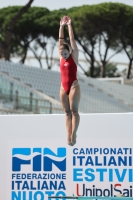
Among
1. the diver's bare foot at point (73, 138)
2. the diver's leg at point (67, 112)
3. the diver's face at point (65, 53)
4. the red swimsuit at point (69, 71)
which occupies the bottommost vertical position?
the diver's bare foot at point (73, 138)

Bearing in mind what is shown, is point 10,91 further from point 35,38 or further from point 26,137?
point 35,38

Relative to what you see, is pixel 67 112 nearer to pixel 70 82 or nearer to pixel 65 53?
pixel 70 82

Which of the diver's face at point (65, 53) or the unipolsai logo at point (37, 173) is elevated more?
the diver's face at point (65, 53)

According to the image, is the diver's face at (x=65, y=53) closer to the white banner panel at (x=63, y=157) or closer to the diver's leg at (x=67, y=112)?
the diver's leg at (x=67, y=112)

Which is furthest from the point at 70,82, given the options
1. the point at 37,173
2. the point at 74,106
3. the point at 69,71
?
the point at 37,173

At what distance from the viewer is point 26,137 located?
10.1m

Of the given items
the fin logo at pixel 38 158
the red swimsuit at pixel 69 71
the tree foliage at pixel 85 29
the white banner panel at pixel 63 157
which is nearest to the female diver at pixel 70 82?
the red swimsuit at pixel 69 71

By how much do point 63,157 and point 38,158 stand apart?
36 centimetres

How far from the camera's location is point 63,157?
392 inches

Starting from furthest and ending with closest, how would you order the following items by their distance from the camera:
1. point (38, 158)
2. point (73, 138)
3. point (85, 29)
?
1. point (85, 29)
2. point (38, 158)
3. point (73, 138)

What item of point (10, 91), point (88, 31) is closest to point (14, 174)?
point (10, 91)

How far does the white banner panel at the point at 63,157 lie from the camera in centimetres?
980

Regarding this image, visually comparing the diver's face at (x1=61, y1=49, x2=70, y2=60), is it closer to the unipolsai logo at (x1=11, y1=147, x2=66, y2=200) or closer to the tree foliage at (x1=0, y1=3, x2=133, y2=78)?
the unipolsai logo at (x1=11, y1=147, x2=66, y2=200)

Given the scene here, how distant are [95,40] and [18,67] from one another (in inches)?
838
